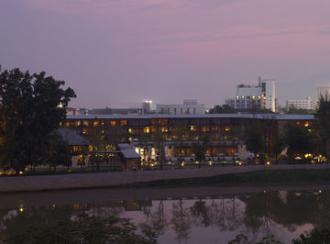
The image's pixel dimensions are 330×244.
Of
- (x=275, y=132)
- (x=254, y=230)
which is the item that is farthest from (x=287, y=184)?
(x=275, y=132)

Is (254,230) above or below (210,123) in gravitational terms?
below

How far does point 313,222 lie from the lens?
81.8 feet

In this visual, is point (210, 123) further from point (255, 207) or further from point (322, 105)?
point (255, 207)

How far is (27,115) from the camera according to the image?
39.3 meters

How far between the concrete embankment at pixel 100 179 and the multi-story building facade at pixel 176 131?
13183 millimetres

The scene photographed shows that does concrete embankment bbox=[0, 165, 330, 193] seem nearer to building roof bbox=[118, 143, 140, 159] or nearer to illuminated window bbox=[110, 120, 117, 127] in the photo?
building roof bbox=[118, 143, 140, 159]

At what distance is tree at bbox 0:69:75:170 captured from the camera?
3834 cm

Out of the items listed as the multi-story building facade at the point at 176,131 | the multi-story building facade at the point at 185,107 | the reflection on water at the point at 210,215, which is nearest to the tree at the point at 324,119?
the multi-story building facade at the point at 176,131

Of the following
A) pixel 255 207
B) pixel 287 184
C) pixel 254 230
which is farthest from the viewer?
pixel 287 184

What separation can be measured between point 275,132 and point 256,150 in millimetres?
15942

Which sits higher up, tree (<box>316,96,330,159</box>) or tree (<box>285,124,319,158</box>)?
tree (<box>316,96,330,159</box>)

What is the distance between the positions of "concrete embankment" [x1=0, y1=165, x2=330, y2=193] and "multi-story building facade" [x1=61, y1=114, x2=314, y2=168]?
13.2 metres

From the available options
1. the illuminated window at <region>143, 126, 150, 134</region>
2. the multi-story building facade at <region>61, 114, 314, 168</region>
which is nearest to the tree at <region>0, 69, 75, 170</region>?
the multi-story building facade at <region>61, 114, 314, 168</region>

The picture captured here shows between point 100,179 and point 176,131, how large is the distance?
2936cm
